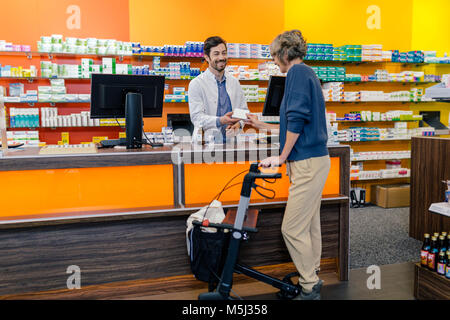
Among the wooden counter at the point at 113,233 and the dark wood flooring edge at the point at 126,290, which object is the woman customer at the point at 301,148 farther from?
the dark wood flooring edge at the point at 126,290

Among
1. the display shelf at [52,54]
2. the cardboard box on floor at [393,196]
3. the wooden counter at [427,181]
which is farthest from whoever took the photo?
the cardboard box on floor at [393,196]

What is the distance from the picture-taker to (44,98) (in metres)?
4.85

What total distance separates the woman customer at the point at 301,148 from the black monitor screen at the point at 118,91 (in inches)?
41.1

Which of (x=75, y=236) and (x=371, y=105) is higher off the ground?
(x=371, y=105)

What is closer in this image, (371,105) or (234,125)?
(234,125)

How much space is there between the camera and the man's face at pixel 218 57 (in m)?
3.45

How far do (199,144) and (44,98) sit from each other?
2.81m

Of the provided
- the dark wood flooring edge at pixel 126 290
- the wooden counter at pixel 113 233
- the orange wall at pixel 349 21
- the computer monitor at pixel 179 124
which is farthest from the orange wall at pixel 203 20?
the dark wood flooring edge at pixel 126 290

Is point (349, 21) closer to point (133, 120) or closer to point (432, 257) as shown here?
point (432, 257)

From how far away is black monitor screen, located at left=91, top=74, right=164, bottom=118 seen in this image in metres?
2.81

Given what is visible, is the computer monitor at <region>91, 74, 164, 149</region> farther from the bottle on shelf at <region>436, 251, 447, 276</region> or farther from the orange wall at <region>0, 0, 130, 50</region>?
the orange wall at <region>0, 0, 130, 50</region>

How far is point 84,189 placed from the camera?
2.66 meters

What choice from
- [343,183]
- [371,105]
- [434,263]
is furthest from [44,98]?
[371,105]

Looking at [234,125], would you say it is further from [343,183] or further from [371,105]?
[371,105]
